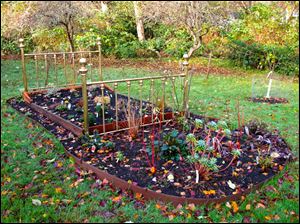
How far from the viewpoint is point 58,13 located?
7.21 metres

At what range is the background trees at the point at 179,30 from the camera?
31.6 feet

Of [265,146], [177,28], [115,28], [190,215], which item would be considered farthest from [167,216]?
[115,28]

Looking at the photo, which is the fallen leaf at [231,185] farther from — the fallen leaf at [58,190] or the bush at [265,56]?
the bush at [265,56]

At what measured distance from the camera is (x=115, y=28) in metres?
12.8

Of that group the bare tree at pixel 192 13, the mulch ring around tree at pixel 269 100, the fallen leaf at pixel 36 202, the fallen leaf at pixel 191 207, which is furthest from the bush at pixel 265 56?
the fallen leaf at pixel 36 202

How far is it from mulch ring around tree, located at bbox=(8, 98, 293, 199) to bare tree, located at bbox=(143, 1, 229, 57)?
19.3 feet

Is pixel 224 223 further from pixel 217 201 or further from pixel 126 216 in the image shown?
pixel 126 216

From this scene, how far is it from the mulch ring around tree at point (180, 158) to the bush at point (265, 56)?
5843 mm

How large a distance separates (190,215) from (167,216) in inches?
7.8

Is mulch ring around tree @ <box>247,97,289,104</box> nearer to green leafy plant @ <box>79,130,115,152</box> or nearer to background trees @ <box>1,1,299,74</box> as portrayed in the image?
background trees @ <box>1,1,299,74</box>

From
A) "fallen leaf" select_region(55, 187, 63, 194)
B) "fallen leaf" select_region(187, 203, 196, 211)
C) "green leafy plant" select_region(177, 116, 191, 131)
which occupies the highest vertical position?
"green leafy plant" select_region(177, 116, 191, 131)

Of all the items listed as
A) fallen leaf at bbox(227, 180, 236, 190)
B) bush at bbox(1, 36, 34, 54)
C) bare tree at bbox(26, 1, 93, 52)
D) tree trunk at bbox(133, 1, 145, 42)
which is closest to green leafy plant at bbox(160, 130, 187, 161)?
fallen leaf at bbox(227, 180, 236, 190)

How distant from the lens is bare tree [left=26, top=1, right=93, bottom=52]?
20.6ft

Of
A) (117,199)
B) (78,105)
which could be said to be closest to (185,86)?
(78,105)
